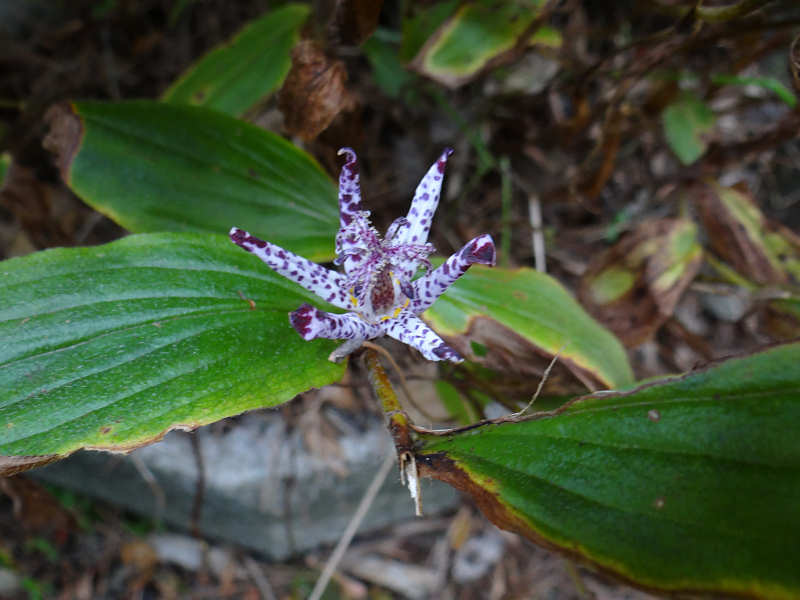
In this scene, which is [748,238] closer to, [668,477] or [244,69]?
[668,477]

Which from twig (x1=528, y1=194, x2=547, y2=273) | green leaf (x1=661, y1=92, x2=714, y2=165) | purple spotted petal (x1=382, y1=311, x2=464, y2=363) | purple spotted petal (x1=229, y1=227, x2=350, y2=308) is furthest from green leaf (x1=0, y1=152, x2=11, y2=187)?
green leaf (x1=661, y1=92, x2=714, y2=165)

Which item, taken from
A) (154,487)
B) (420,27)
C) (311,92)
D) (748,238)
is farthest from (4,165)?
(748,238)

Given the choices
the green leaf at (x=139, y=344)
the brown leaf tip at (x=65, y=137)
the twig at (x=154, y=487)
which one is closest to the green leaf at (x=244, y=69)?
the brown leaf tip at (x=65, y=137)

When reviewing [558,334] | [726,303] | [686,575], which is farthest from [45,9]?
[726,303]

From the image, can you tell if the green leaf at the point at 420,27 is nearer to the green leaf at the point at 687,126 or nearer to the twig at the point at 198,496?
the green leaf at the point at 687,126

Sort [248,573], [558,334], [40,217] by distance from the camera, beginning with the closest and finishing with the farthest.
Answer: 1. [558,334]
2. [40,217]
3. [248,573]

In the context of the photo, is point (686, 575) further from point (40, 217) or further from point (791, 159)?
point (791, 159)

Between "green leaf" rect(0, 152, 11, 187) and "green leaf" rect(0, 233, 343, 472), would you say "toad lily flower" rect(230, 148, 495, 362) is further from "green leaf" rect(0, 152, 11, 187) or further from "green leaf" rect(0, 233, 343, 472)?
"green leaf" rect(0, 152, 11, 187)
